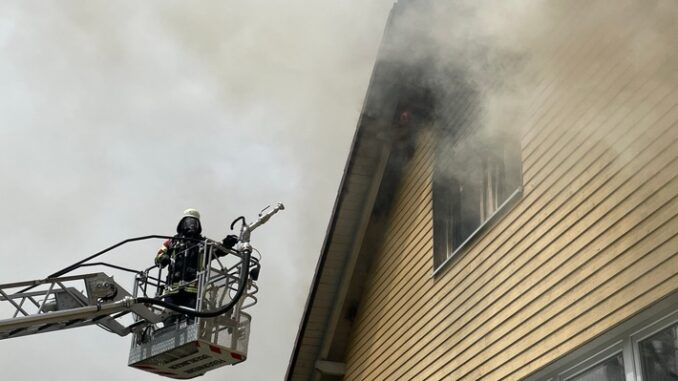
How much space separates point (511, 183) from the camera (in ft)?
26.5

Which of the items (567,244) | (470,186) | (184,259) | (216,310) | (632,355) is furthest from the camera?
(184,259)

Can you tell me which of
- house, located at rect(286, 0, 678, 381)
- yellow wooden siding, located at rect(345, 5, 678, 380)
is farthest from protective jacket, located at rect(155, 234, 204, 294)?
yellow wooden siding, located at rect(345, 5, 678, 380)

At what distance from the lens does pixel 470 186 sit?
9.05 meters

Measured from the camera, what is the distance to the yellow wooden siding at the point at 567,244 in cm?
581

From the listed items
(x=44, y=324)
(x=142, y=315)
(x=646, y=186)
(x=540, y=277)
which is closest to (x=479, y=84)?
(x=540, y=277)

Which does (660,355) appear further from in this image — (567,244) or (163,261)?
(163,261)

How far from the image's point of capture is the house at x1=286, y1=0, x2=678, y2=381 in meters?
5.92

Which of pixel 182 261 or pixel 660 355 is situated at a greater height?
pixel 182 261

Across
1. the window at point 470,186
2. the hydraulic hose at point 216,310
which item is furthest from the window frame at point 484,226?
the hydraulic hose at point 216,310

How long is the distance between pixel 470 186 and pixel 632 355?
351cm

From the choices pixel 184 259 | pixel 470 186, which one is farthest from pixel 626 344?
pixel 184 259

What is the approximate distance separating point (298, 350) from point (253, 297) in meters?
2.45

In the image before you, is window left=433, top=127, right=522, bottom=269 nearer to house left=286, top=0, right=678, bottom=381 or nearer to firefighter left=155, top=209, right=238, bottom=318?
house left=286, top=0, right=678, bottom=381

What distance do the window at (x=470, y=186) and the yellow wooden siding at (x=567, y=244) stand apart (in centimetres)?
15
